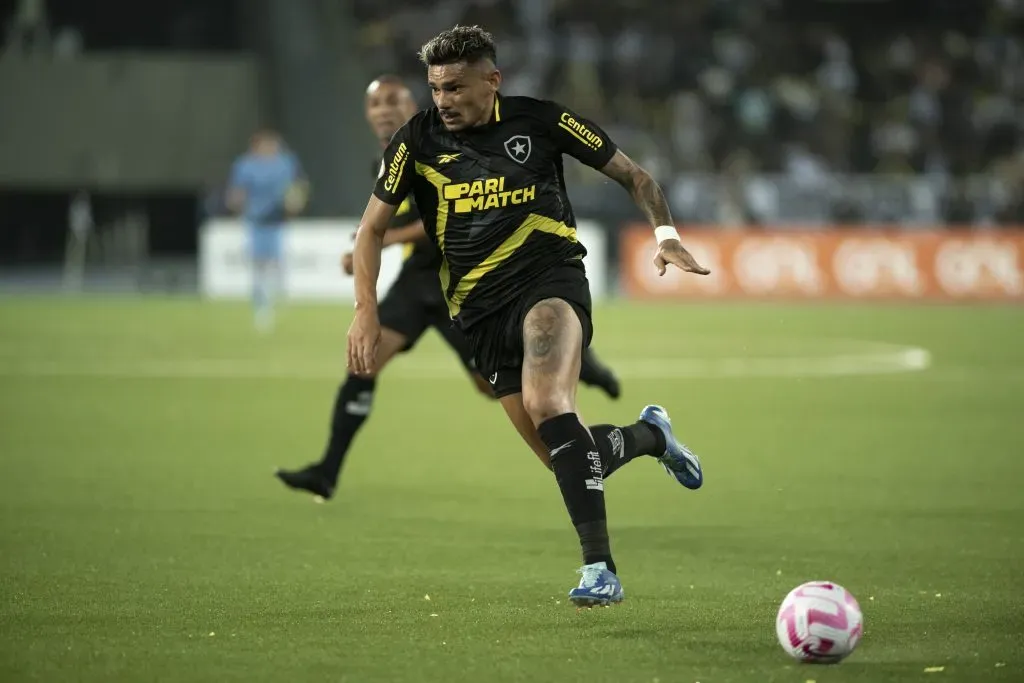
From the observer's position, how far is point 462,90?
6.77 meters

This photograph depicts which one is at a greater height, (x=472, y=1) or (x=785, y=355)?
(x=472, y=1)

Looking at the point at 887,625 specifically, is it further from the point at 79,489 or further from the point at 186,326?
the point at 186,326

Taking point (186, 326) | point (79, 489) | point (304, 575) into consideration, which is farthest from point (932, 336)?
point (304, 575)

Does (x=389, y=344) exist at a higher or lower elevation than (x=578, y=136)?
lower

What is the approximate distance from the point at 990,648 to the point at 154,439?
7.94 meters

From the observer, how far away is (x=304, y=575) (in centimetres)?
749

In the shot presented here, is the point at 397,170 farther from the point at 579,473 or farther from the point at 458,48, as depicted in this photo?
the point at 579,473

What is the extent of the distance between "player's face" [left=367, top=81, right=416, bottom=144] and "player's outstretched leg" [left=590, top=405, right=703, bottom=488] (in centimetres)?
299

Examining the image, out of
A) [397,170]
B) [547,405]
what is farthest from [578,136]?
[547,405]

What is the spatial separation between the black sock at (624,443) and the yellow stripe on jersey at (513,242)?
765 mm

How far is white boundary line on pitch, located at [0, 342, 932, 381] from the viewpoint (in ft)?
56.6

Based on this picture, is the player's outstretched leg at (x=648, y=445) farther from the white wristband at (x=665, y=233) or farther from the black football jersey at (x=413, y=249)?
the black football jersey at (x=413, y=249)

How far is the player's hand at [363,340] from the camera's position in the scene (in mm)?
6926

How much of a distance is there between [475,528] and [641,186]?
8.57 ft
